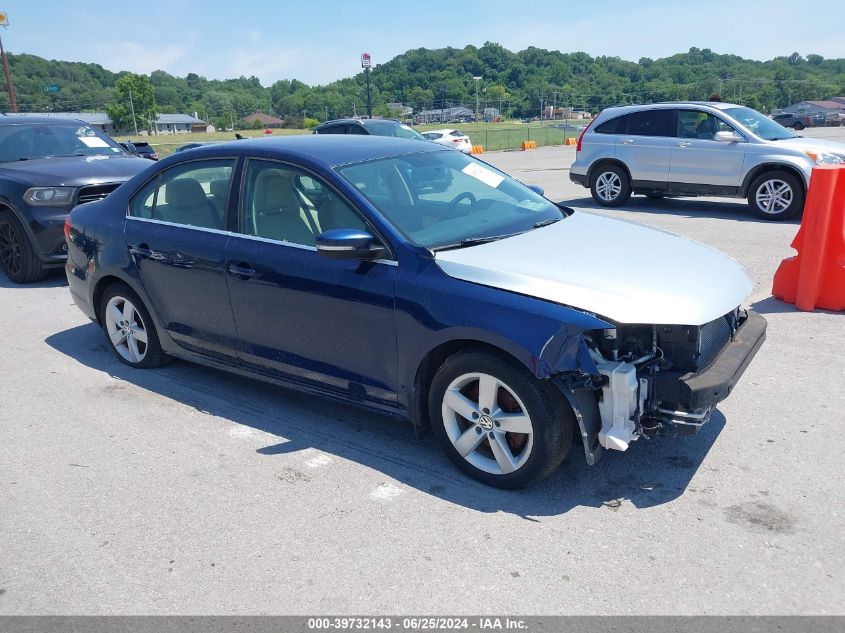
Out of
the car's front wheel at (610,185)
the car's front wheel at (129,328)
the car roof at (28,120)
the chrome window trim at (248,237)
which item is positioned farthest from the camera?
the car's front wheel at (610,185)

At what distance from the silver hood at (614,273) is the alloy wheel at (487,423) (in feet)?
1.68

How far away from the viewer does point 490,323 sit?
3.46 meters

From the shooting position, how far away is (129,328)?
557cm

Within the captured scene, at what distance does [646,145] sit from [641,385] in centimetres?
980

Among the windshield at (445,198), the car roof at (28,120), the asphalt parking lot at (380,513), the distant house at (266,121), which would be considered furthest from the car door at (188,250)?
the distant house at (266,121)

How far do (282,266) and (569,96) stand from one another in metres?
102

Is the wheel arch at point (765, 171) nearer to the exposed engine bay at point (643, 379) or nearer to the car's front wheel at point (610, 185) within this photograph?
the car's front wheel at point (610, 185)

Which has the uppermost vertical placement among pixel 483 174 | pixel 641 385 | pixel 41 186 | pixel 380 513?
pixel 483 174

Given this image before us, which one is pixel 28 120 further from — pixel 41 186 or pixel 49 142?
pixel 41 186

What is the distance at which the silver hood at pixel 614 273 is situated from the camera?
3.36 metres

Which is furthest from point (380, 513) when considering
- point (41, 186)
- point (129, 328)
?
point (41, 186)

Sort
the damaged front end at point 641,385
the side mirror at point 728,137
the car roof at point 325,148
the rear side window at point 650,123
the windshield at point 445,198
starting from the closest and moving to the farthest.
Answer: the damaged front end at point 641,385 < the windshield at point 445,198 < the car roof at point 325,148 < the side mirror at point 728,137 < the rear side window at point 650,123

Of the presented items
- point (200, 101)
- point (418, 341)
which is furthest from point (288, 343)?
point (200, 101)

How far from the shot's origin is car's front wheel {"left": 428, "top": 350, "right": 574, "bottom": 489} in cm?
344
